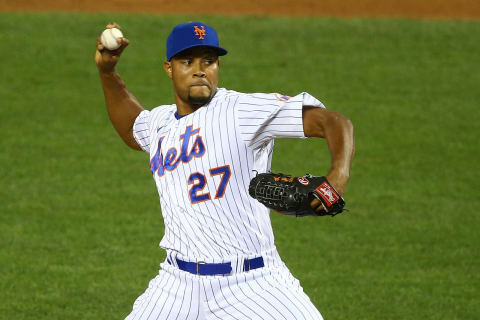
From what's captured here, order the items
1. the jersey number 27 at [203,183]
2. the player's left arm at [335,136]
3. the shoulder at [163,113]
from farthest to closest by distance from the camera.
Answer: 1. the shoulder at [163,113]
2. the jersey number 27 at [203,183]
3. the player's left arm at [335,136]

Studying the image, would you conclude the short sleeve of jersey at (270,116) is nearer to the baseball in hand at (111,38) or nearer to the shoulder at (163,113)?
the shoulder at (163,113)

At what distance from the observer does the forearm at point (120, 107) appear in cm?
579

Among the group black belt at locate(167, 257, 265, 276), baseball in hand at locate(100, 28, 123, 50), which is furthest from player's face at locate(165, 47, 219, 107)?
black belt at locate(167, 257, 265, 276)

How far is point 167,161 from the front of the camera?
5027 mm

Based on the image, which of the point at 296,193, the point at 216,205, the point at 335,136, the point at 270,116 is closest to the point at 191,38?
the point at 270,116

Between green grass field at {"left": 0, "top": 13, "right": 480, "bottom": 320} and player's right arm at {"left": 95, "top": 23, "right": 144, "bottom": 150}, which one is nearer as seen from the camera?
player's right arm at {"left": 95, "top": 23, "right": 144, "bottom": 150}

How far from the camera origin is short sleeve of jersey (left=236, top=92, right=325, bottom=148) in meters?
4.53

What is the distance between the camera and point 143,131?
18.4 feet

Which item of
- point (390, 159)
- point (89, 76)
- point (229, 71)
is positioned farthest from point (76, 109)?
point (390, 159)

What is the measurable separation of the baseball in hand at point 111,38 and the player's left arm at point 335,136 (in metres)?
1.56

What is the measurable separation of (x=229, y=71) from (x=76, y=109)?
258 cm

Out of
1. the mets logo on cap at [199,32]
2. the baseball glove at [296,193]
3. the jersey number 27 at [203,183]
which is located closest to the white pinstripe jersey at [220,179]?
the jersey number 27 at [203,183]

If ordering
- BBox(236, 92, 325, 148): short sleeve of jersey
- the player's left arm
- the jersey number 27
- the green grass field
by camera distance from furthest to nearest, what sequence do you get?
the green grass field → the jersey number 27 → BBox(236, 92, 325, 148): short sleeve of jersey → the player's left arm

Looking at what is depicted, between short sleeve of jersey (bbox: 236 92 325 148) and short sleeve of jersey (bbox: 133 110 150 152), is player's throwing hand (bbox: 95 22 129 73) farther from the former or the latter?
short sleeve of jersey (bbox: 236 92 325 148)
